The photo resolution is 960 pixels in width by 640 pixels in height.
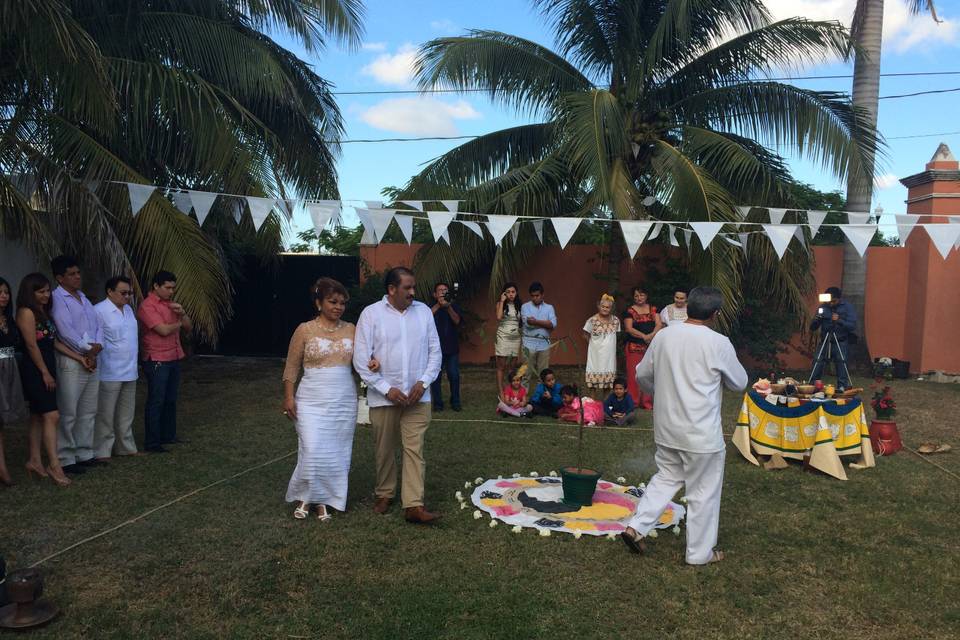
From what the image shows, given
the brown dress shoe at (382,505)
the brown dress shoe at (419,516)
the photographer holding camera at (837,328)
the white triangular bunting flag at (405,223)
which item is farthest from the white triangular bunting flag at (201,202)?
the photographer holding camera at (837,328)

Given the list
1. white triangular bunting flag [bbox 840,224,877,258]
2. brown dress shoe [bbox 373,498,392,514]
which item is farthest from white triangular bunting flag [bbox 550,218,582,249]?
brown dress shoe [bbox 373,498,392,514]

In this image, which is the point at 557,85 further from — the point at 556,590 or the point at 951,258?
the point at 556,590

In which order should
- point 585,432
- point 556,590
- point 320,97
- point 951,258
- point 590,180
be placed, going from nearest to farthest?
point 556,590, point 585,432, point 590,180, point 320,97, point 951,258

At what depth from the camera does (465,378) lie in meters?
12.7

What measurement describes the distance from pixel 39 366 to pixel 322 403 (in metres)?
2.36

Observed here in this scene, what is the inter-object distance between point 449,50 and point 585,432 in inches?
230

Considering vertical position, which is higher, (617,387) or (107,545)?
(617,387)

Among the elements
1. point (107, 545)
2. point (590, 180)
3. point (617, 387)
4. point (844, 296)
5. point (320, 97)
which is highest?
point (320, 97)

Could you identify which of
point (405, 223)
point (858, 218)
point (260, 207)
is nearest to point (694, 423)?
point (405, 223)

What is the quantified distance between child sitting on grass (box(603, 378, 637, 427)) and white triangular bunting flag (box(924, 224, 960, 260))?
3.63 m

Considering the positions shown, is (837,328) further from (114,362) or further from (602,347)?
(114,362)

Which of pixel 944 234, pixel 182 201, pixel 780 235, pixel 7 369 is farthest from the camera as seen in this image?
pixel 182 201

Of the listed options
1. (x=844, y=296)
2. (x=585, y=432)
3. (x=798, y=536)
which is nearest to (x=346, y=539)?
(x=798, y=536)

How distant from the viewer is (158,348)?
700 cm
